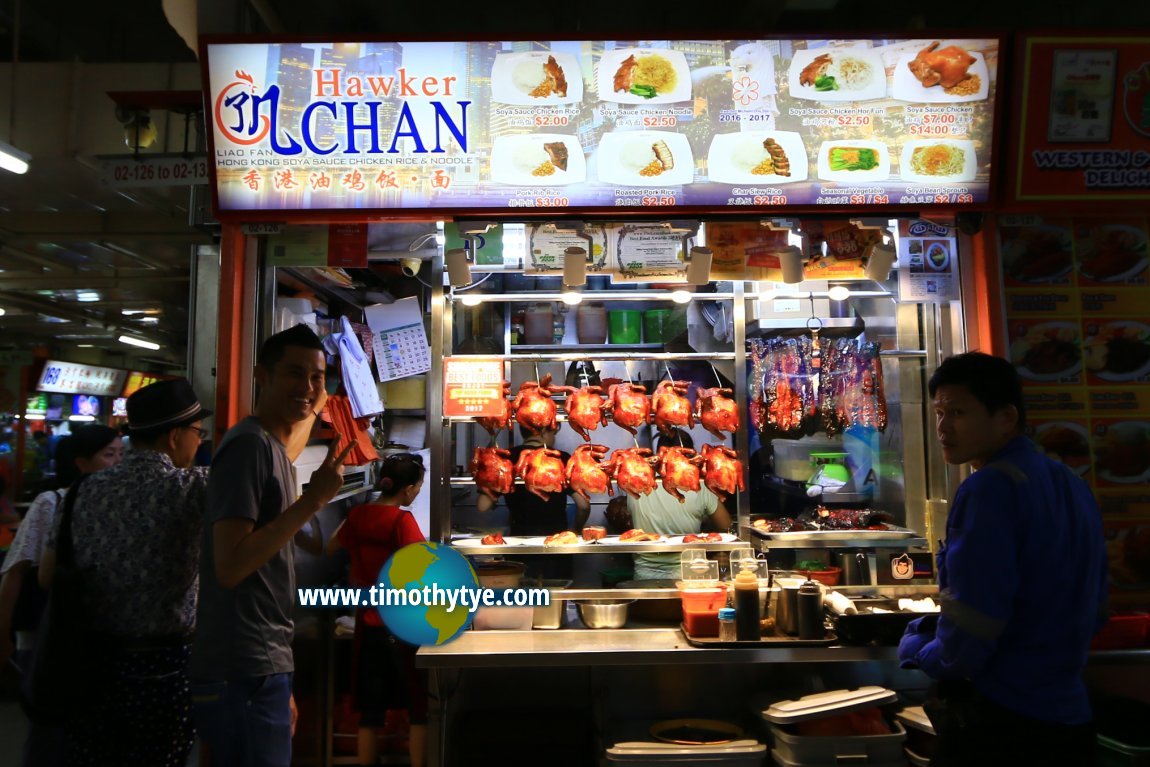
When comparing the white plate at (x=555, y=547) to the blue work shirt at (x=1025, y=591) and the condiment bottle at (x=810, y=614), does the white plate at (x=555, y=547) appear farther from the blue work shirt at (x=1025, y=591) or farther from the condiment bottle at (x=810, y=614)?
the blue work shirt at (x=1025, y=591)

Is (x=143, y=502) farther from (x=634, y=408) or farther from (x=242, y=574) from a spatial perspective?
(x=634, y=408)

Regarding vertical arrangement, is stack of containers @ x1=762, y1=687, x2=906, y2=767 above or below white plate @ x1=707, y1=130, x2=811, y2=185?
below

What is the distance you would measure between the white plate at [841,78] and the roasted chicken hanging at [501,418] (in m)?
2.35

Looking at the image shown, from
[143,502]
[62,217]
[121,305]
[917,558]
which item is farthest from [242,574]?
[121,305]

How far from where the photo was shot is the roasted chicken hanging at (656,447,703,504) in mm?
4484

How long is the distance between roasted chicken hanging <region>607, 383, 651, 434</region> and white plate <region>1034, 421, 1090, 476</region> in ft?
7.10

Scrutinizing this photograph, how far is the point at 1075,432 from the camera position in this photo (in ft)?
11.7

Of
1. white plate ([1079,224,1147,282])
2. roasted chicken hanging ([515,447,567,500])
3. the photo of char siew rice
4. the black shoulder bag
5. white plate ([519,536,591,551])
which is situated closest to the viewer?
the black shoulder bag

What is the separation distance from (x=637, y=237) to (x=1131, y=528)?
2951 millimetres

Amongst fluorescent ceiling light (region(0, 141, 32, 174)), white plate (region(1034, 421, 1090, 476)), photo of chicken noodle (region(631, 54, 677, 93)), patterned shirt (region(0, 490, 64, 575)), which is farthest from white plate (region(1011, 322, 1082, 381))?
fluorescent ceiling light (region(0, 141, 32, 174))

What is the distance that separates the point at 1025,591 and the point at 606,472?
262 centimetres

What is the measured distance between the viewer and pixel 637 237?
157 inches

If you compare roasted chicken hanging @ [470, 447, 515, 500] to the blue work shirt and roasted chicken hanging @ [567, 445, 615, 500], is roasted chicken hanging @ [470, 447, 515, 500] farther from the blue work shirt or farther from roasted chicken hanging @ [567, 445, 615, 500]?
the blue work shirt

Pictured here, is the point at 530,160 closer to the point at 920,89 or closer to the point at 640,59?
the point at 640,59
